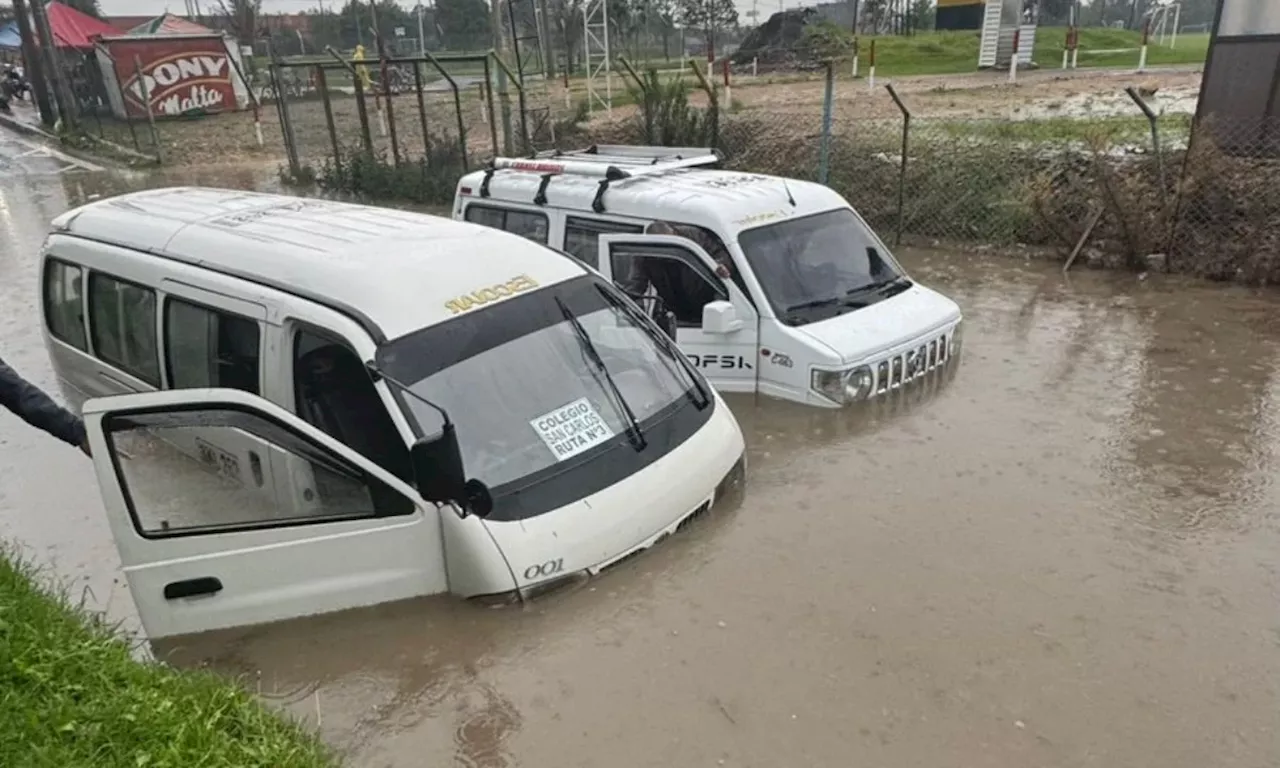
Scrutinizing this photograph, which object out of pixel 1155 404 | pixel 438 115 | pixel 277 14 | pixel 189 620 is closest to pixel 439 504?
pixel 189 620

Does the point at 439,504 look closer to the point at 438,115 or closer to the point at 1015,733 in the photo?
the point at 1015,733

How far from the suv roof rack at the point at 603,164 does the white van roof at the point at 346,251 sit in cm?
205

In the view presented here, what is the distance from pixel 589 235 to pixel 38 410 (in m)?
4.14

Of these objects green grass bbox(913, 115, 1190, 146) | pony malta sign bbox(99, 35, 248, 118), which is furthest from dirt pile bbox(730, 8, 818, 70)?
green grass bbox(913, 115, 1190, 146)

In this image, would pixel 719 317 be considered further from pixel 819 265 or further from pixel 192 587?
pixel 192 587

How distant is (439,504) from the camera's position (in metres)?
3.98

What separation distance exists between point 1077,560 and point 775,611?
168cm

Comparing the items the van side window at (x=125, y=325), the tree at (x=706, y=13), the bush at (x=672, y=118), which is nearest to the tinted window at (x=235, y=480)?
the van side window at (x=125, y=325)

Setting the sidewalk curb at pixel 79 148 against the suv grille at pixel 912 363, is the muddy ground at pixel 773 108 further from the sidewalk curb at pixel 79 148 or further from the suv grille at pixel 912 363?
the suv grille at pixel 912 363

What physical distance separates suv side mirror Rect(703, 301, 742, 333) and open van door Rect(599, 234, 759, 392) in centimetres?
9

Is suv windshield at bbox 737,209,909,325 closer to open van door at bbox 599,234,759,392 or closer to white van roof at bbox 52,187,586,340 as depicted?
open van door at bbox 599,234,759,392

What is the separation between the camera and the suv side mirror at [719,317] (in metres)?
6.24

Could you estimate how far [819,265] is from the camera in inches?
275

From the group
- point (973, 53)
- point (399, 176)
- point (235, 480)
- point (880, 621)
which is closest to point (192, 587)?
point (235, 480)
